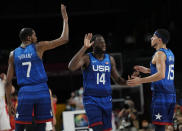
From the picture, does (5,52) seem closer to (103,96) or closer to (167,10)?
(167,10)

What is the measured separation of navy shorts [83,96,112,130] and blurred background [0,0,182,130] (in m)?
5.94

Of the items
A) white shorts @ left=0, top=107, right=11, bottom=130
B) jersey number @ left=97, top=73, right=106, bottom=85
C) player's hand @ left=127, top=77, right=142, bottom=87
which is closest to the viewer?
jersey number @ left=97, top=73, right=106, bottom=85

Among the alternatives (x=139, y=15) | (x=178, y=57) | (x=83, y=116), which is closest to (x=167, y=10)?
(x=139, y=15)

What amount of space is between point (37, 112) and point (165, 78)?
2180mm

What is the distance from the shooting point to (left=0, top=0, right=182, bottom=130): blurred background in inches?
549

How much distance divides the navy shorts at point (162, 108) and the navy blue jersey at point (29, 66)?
6.37 ft

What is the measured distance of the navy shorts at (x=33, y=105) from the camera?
16.9 feet

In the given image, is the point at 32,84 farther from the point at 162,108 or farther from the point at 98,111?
the point at 162,108

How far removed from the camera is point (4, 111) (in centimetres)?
840

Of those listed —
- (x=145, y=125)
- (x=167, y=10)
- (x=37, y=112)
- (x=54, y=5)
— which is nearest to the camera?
(x=37, y=112)

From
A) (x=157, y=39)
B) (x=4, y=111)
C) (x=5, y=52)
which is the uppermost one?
(x=5, y=52)

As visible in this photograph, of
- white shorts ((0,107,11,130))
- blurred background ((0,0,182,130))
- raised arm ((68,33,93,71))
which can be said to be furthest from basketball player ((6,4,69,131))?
blurred background ((0,0,182,130))

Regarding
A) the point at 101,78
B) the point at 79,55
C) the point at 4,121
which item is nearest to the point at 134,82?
the point at 101,78

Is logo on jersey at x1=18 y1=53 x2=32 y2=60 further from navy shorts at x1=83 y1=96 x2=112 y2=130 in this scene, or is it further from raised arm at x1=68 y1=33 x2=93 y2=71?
navy shorts at x1=83 y1=96 x2=112 y2=130
